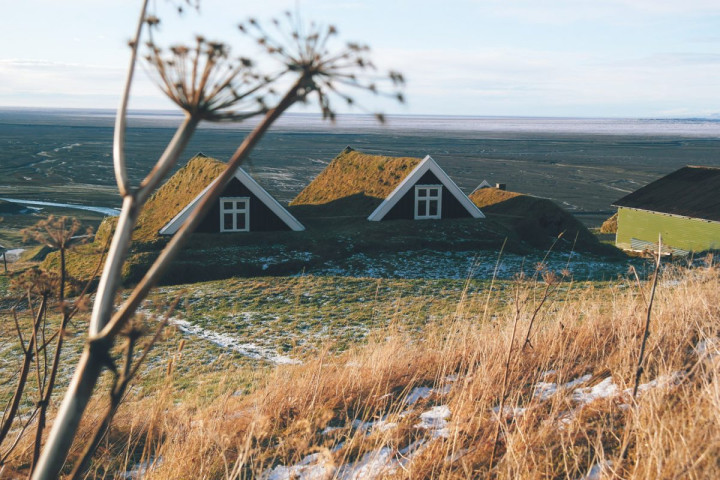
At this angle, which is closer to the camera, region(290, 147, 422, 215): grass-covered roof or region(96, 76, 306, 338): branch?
region(96, 76, 306, 338): branch

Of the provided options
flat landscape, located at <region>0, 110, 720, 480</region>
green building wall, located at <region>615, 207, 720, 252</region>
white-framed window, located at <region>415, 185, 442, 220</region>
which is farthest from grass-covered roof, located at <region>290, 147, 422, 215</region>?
green building wall, located at <region>615, 207, 720, 252</region>

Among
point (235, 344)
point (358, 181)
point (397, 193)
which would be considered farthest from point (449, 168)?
point (235, 344)

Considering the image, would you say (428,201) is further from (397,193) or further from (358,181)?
(358,181)

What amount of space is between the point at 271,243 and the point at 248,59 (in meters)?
21.8

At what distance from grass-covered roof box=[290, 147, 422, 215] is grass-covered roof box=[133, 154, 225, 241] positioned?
18.1 feet

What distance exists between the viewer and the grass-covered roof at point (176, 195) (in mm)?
24703

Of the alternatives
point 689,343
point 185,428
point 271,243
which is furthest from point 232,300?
point 689,343

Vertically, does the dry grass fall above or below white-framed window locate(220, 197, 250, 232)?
above

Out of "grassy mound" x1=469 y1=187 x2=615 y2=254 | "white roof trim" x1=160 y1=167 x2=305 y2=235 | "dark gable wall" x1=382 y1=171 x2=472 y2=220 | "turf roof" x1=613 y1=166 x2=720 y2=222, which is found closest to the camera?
"white roof trim" x1=160 y1=167 x2=305 y2=235

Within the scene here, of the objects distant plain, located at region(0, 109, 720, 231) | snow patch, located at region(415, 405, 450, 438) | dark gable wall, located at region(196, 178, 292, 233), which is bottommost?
distant plain, located at region(0, 109, 720, 231)

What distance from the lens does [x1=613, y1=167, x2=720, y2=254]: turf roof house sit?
3020 cm

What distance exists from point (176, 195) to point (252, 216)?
14.7ft

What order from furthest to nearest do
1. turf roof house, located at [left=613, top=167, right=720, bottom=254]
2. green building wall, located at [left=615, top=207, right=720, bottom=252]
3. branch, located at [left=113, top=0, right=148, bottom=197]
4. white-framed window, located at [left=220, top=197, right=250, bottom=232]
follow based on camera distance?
turf roof house, located at [left=613, top=167, right=720, bottom=254] < green building wall, located at [left=615, top=207, right=720, bottom=252] < white-framed window, located at [left=220, top=197, right=250, bottom=232] < branch, located at [left=113, top=0, right=148, bottom=197]

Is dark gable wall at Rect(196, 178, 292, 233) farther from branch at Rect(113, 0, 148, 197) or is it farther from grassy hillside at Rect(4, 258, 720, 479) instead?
branch at Rect(113, 0, 148, 197)
